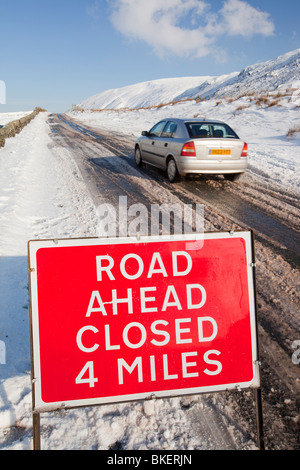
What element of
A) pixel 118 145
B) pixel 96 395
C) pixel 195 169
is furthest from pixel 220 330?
pixel 118 145

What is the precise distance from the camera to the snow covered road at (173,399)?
1.94 m

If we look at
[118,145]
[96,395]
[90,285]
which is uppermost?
[118,145]

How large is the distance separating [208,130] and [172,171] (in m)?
1.27

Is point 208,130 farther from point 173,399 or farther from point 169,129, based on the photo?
point 173,399

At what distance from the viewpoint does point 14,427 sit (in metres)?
1.98

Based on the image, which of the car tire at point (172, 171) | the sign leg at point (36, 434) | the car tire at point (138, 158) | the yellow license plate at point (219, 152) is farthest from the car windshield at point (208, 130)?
the sign leg at point (36, 434)

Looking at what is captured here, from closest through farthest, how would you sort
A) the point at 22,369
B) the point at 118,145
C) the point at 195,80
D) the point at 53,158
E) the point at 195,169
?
the point at 22,369 → the point at 195,169 → the point at 53,158 → the point at 118,145 → the point at 195,80

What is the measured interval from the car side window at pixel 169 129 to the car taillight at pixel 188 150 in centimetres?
90

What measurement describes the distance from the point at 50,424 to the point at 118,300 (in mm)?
931

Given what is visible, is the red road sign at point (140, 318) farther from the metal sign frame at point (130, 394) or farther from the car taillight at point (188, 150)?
the car taillight at point (188, 150)

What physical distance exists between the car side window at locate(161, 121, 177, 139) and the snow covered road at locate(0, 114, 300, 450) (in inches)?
45.9

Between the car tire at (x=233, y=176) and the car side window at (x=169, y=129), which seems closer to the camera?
the car tire at (x=233, y=176)

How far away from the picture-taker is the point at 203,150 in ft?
23.7

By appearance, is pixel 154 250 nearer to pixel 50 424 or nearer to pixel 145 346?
pixel 145 346
